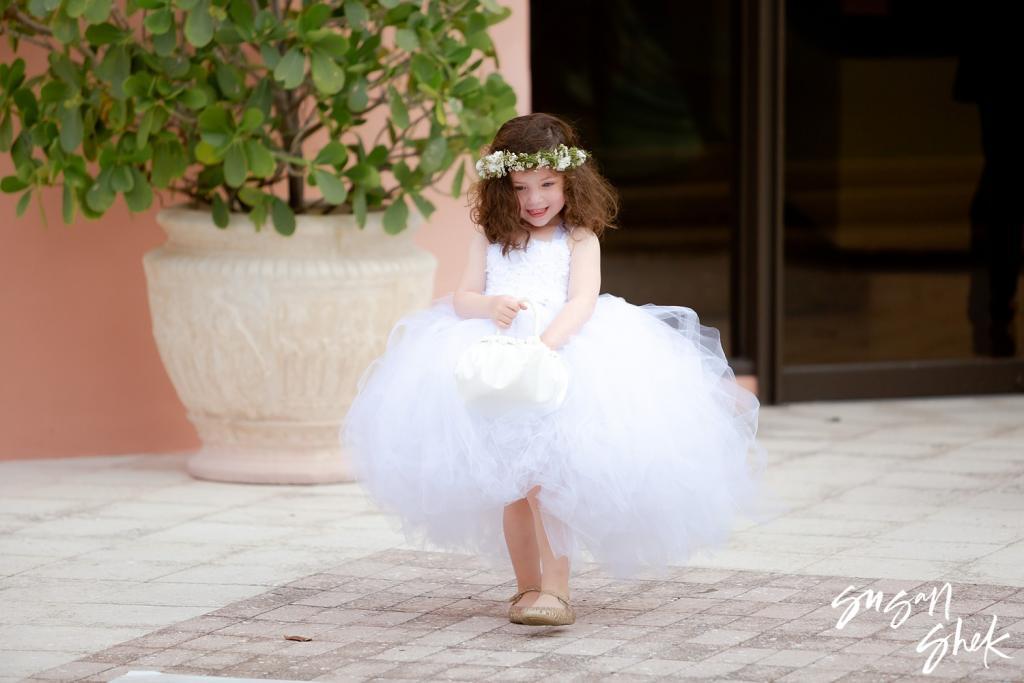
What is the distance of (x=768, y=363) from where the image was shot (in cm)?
759

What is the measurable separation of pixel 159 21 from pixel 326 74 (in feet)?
1.74

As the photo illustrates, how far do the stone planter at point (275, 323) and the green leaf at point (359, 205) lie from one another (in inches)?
7.1

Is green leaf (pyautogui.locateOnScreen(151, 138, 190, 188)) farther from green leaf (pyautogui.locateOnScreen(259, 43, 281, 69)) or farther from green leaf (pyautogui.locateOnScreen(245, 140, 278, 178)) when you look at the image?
green leaf (pyautogui.locateOnScreen(259, 43, 281, 69))

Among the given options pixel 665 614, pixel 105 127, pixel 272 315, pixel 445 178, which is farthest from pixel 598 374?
pixel 445 178

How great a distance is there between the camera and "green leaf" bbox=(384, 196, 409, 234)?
229 inches

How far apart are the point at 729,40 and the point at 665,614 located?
3.80m

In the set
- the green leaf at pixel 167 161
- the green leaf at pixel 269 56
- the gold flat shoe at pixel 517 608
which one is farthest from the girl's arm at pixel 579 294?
the green leaf at pixel 167 161

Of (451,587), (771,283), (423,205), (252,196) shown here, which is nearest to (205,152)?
(252,196)

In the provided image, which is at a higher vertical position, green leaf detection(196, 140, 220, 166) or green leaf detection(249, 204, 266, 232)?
green leaf detection(196, 140, 220, 166)

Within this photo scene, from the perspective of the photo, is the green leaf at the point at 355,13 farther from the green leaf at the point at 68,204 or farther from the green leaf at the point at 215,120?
the green leaf at the point at 68,204

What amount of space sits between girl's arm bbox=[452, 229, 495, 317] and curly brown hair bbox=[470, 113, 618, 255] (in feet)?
0.13

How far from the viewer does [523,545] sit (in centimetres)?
422

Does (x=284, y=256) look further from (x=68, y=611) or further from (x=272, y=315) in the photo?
(x=68, y=611)
